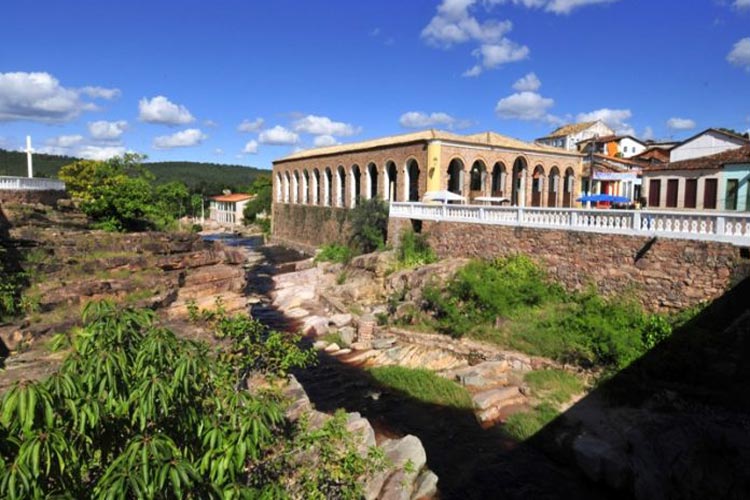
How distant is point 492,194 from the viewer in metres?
30.8

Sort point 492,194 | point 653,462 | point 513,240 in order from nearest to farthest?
point 653,462, point 513,240, point 492,194

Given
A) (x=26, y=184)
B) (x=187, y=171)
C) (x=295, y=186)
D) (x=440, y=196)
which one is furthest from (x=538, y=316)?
(x=187, y=171)

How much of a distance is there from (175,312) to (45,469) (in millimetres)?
14760

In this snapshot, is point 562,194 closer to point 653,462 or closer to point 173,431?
point 653,462

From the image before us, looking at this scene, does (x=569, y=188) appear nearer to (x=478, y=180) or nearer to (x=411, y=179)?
(x=478, y=180)

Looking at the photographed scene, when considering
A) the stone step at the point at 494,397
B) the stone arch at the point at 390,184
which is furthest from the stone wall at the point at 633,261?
the stone arch at the point at 390,184

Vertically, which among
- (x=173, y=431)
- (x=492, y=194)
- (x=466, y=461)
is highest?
(x=492, y=194)

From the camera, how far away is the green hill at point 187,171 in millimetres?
82325

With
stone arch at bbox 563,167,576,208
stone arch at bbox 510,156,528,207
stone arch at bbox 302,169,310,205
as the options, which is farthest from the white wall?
stone arch at bbox 302,169,310,205

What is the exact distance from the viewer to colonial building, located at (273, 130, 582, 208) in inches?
1069

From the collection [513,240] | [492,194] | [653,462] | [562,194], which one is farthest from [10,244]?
[562,194]

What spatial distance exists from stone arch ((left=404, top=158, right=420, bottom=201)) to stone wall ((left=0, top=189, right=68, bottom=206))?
58.7ft

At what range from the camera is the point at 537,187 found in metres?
34.2

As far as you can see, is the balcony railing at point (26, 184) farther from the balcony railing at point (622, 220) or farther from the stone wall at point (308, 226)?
the balcony railing at point (622, 220)
